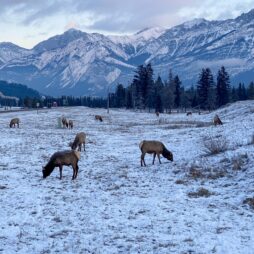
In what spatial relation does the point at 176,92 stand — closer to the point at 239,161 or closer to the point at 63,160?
the point at 239,161

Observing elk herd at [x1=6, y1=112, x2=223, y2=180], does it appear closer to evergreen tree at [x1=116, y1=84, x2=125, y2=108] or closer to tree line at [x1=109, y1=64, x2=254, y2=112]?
tree line at [x1=109, y1=64, x2=254, y2=112]

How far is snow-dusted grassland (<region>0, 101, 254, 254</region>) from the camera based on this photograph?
13.4 meters

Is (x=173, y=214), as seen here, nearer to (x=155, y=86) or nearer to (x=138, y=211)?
(x=138, y=211)

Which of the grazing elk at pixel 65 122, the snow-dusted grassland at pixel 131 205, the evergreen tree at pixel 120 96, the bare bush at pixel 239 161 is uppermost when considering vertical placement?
the evergreen tree at pixel 120 96

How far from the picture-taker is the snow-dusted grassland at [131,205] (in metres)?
13.4

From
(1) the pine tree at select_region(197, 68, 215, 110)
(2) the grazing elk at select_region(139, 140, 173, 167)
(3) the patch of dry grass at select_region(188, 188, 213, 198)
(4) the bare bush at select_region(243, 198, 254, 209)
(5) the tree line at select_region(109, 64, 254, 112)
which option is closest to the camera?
(4) the bare bush at select_region(243, 198, 254, 209)

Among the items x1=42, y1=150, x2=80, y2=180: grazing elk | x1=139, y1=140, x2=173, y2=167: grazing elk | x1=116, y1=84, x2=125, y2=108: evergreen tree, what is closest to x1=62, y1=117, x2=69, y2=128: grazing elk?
x1=139, y1=140, x2=173, y2=167: grazing elk

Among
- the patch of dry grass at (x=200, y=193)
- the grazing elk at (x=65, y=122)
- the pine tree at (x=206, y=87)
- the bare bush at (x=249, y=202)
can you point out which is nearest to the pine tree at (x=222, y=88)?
the pine tree at (x=206, y=87)

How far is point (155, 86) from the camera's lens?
5408 inches

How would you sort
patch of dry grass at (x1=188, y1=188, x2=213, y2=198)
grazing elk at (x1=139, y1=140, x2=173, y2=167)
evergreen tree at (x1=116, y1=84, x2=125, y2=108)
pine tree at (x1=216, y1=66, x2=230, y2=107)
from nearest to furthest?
1. patch of dry grass at (x1=188, y1=188, x2=213, y2=198)
2. grazing elk at (x1=139, y1=140, x2=173, y2=167)
3. pine tree at (x1=216, y1=66, x2=230, y2=107)
4. evergreen tree at (x1=116, y1=84, x2=125, y2=108)

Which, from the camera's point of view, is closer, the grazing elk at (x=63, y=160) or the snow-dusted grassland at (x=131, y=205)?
the snow-dusted grassland at (x=131, y=205)

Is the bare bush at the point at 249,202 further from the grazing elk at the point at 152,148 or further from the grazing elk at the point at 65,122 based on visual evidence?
the grazing elk at the point at 65,122

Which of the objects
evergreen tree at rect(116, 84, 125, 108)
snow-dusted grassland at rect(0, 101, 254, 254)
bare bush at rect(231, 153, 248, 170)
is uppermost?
evergreen tree at rect(116, 84, 125, 108)

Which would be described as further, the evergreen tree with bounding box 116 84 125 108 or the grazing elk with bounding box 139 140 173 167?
the evergreen tree with bounding box 116 84 125 108
